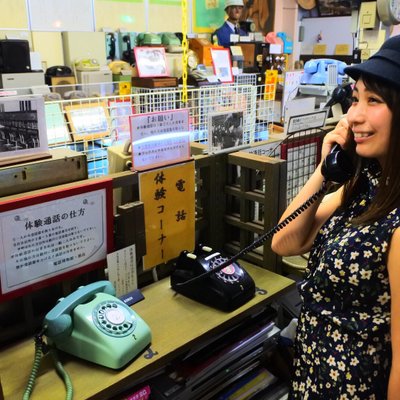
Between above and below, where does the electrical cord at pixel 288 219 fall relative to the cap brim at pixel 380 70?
below

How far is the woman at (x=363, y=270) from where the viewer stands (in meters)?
0.94

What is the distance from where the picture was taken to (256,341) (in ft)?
4.83

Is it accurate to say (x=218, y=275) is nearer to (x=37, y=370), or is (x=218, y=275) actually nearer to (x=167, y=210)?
(x=167, y=210)

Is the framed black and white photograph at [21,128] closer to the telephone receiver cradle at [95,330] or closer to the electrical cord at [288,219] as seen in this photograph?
the telephone receiver cradle at [95,330]

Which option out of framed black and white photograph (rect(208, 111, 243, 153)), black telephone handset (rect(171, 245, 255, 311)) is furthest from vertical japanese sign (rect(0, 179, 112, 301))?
framed black and white photograph (rect(208, 111, 243, 153))

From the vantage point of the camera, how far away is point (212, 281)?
131 centimetres

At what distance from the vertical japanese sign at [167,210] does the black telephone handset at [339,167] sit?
46cm

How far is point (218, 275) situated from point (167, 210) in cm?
27

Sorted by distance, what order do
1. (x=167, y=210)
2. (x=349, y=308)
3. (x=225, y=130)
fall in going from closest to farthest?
(x=349, y=308)
(x=167, y=210)
(x=225, y=130)

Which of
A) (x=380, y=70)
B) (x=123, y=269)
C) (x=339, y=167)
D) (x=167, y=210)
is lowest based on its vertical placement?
(x=123, y=269)

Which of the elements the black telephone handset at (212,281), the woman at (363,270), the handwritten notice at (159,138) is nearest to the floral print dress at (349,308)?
the woman at (363,270)

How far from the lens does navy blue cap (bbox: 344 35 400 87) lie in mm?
913

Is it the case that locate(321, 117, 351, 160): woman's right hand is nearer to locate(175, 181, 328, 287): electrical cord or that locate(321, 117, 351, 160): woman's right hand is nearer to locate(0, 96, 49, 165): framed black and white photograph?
locate(175, 181, 328, 287): electrical cord

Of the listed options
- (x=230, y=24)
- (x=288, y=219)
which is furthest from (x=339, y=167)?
(x=230, y=24)
